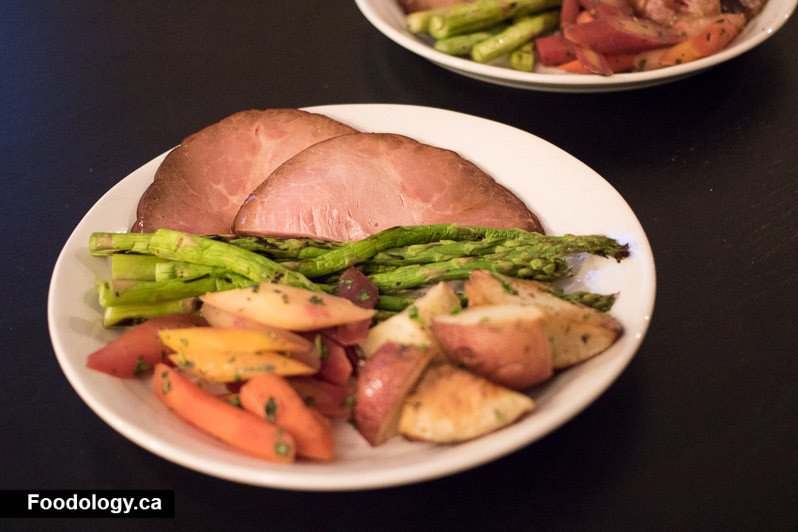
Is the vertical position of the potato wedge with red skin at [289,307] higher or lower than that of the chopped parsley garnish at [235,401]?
higher

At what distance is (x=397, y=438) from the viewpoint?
6.00ft

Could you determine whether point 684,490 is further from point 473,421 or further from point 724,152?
point 724,152

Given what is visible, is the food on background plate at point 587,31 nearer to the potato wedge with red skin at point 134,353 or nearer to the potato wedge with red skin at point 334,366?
the potato wedge with red skin at point 334,366

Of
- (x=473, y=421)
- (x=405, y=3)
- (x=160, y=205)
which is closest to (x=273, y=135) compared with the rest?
(x=160, y=205)

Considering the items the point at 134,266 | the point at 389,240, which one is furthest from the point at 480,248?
the point at 134,266

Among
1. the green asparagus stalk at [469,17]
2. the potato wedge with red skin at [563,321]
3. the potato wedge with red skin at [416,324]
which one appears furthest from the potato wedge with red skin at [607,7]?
the potato wedge with red skin at [416,324]

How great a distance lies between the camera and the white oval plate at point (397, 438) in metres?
1.62

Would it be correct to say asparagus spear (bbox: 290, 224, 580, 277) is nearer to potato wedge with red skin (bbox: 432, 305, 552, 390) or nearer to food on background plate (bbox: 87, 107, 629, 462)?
food on background plate (bbox: 87, 107, 629, 462)

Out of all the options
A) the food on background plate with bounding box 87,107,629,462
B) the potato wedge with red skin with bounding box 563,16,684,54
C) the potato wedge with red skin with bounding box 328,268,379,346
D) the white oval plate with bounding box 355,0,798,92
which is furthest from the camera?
the potato wedge with red skin with bounding box 563,16,684,54

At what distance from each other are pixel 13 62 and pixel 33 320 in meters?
2.35

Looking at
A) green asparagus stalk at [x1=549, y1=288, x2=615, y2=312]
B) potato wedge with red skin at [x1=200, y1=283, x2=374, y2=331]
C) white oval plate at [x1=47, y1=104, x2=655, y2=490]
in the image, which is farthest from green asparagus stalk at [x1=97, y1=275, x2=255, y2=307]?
green asparagus stalk at [x1=549, y1=288, x2=615, y2=312]

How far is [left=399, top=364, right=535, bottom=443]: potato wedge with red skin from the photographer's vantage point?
1.67 metres

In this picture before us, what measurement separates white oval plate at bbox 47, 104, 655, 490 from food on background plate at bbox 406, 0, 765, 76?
0.79 meters

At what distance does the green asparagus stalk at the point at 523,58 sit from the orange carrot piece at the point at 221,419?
2467 mm
